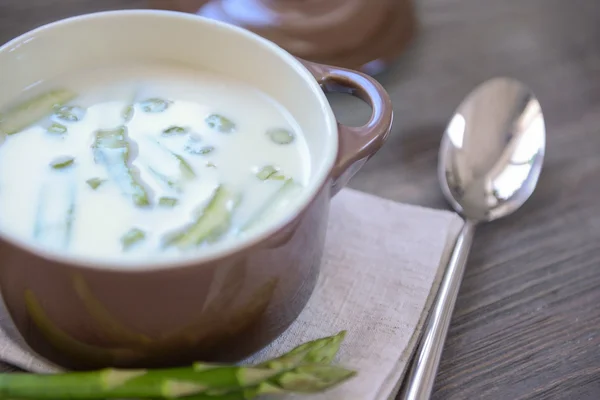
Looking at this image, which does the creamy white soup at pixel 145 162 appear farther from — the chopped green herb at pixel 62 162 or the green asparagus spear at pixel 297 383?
the green asparagus spear at pixel 297 383

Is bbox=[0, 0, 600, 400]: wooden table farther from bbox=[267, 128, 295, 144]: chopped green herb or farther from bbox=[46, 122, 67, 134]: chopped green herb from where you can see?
bbox=[46, 122, 67, 134]: chopped green herb

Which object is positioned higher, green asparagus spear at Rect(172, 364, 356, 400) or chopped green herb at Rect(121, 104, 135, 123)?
chopped green herb at Rect(121, 104, 135, 123)

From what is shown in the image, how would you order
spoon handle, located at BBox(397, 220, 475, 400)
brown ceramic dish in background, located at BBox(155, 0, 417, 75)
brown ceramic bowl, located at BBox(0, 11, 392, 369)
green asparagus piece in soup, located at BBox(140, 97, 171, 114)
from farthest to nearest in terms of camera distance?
brown ceramic dish in background, located at BBox(155, 0, 417, 75) → green asparagus piece in soup, located at BBox(140, 97, 171, 114) → spoon handle, located at BBox(397, 220, 475, 400) → brown ceramic bowl, located at BBox(0, 11, 392, 369)

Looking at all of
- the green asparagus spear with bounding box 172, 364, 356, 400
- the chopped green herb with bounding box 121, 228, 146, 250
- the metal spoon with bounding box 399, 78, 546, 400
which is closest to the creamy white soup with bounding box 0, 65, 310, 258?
the chopped green herb with bounding box 121, 228, 146, 250

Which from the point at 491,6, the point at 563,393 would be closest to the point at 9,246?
the point at 563,393

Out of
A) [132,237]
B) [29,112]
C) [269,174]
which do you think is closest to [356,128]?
[269,174]
